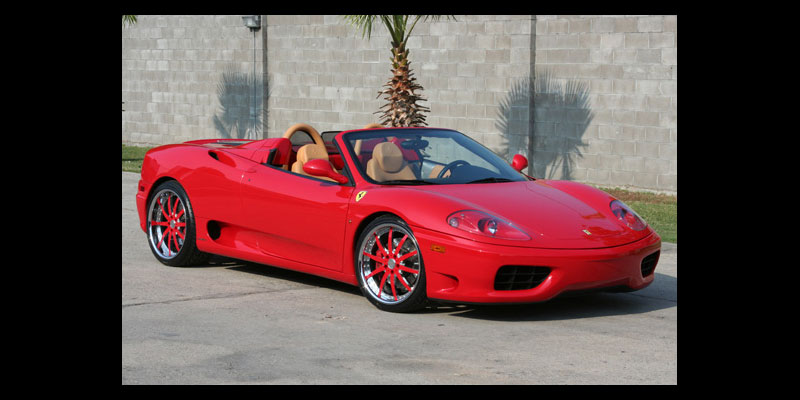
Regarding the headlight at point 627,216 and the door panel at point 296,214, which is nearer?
the headlight at point 627,216

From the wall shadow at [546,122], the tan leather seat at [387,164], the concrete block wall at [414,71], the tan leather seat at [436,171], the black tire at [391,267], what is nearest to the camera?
the black tire at [391,267]

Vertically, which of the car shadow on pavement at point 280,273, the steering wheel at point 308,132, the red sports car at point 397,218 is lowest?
the car shadow on pavement at point 280,273

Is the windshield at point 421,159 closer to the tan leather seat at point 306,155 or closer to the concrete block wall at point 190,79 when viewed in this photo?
the tan leather seat at point 306,155

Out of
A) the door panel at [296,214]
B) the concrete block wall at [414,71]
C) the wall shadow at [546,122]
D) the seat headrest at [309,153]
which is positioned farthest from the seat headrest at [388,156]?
the concrete block wall at [414,71]

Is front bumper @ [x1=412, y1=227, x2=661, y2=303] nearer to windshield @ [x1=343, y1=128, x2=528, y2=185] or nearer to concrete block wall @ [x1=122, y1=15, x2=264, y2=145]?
windshield @ [x1=343, y1=128, x2=528, y2=185]

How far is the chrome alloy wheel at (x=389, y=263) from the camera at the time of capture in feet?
21.4

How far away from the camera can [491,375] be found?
16.4 ft

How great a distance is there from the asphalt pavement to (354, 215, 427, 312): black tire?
0.11 metres

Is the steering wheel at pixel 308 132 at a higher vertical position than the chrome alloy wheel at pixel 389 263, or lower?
higher

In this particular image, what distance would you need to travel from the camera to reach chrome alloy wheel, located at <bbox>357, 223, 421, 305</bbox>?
6.53 m

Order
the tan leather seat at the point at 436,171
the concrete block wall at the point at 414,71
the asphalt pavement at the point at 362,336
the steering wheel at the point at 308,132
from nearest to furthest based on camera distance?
the asphalt pavement at the point at 362,336 < the tan leather seat at the point at 436,171 < the steering wheel at the point at 308,132 < the concrete block wall at the point at 414,71

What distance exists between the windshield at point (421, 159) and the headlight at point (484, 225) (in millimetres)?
787

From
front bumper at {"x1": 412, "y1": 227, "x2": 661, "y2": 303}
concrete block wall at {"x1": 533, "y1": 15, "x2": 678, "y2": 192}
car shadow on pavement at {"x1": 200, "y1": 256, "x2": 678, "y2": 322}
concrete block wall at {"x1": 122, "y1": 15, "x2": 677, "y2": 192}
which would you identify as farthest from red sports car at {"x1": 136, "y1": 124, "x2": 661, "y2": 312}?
concrete block wall at {"x1": 122, "y1": 15, "x2": 677, "y2": 192}
